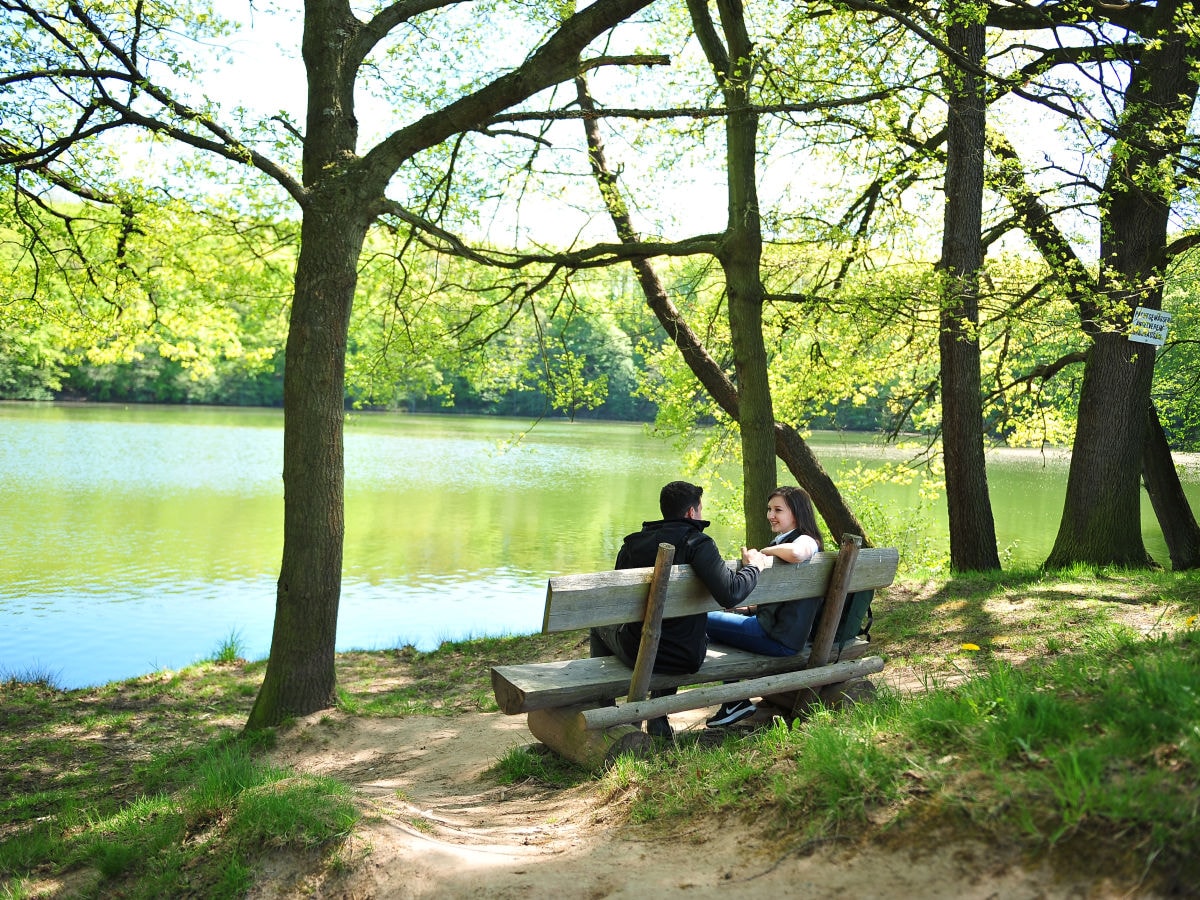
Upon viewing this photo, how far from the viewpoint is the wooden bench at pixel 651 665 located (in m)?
4.35

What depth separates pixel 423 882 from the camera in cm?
319

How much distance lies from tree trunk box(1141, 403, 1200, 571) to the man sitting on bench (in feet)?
28.3

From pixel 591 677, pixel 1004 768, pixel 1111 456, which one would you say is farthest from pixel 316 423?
pixel 1111 456

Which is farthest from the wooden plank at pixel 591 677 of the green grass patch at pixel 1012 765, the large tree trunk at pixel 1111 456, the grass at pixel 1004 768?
the large tree trunk at pixel 1111 456

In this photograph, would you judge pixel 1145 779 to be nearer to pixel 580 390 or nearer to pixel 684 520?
pixel 684 520

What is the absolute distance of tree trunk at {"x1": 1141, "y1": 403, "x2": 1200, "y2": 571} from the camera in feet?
36.7

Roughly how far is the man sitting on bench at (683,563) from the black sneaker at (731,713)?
1.79 ft

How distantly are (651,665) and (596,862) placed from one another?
136 centimetres

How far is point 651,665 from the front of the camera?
455 centimetres

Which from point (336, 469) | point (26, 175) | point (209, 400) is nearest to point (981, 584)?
point (336, 469)

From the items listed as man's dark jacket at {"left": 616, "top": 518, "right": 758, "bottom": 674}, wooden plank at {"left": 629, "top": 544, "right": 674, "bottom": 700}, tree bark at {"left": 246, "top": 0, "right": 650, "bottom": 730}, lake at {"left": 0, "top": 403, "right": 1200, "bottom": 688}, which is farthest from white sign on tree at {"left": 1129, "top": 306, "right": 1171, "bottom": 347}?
lake at {"left": 0, "top": 403, "right": 1200, "bottom": 688}

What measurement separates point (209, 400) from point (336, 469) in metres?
66.2

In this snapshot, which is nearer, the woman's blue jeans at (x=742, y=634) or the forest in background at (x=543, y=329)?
the woman's blue jeans at (x=742, y=634)

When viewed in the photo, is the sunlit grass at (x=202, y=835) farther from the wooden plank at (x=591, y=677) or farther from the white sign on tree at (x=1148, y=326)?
the white sign on tree at (x=1148, y=326)
